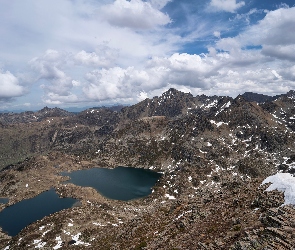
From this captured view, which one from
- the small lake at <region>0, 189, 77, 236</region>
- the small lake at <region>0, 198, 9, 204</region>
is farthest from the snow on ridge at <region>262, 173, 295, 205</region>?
the small lake at <region>0, 198, 9, 204</region>

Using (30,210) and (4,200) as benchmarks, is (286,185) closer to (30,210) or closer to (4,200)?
(30,210)

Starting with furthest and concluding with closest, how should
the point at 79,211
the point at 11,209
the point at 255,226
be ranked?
the point at 11,209, the point at 79,211, the point at 255,226

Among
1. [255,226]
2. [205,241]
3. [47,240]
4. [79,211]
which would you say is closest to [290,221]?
[255,226]

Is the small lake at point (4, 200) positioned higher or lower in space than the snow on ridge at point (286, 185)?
lower

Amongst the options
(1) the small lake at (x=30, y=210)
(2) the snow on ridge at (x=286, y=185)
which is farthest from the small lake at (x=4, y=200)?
(2) the snow on ridge at (x=286, y=185)

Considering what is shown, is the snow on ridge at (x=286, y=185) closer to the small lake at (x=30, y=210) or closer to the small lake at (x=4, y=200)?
the small lake at (x=30, y=210)

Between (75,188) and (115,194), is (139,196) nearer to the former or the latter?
(115,194)
